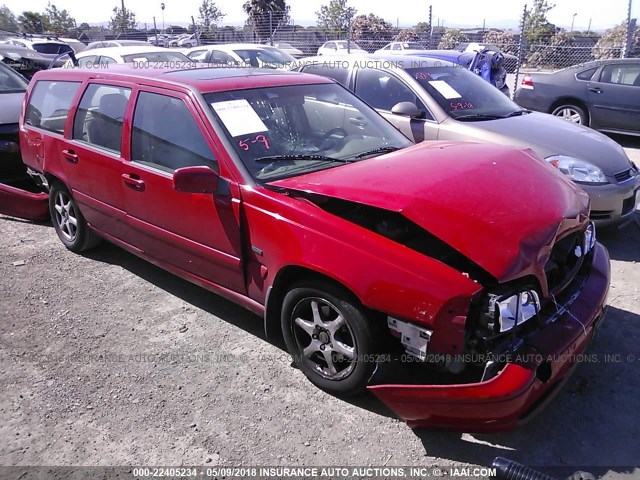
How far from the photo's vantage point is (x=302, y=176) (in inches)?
125

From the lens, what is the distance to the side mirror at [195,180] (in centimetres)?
306

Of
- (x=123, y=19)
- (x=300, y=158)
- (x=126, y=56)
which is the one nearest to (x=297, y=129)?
(x=300, y=158)

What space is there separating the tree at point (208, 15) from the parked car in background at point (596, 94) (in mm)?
26654

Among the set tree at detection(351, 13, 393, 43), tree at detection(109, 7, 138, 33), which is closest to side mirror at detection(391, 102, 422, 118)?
tree at detection(351, 13, 393, 43)

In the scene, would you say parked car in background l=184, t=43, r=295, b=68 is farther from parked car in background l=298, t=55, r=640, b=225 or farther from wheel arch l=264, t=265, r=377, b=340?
wheel arch l=264, t=265, r=377, b=340

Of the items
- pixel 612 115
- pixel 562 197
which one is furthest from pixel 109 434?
pixel 612 115

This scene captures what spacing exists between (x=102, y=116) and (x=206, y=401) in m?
2.49

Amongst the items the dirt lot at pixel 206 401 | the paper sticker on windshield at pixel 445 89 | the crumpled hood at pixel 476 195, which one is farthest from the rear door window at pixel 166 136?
the paper sticker on windshield at pixel 445 89

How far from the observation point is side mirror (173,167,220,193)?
3062 millimetres

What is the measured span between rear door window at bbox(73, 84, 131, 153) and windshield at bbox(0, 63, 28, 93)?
365cm

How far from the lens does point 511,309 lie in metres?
2.45

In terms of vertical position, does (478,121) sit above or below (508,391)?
above

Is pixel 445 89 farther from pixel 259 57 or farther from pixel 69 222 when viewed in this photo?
pixel 259 57

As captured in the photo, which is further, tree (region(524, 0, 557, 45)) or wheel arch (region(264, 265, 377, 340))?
tree (region(524, 0, 557, 45))
